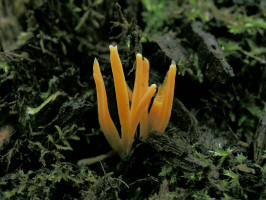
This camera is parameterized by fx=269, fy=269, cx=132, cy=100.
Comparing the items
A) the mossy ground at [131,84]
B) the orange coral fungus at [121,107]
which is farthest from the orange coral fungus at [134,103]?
the mossy ground at [131,84]

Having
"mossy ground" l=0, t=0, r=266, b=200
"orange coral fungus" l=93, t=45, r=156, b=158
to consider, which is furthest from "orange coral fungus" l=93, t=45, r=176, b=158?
"mossy ground" l=0, t=0, r=266, b=200

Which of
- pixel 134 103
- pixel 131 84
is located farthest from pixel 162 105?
pixel 131 84

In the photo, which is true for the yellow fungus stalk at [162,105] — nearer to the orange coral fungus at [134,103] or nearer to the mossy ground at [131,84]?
the orange coral fungus at [134,103]

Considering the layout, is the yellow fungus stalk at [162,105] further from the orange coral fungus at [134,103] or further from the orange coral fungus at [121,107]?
the orange coral fungus at [121,107]

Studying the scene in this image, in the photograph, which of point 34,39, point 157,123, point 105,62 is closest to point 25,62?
point 34,39

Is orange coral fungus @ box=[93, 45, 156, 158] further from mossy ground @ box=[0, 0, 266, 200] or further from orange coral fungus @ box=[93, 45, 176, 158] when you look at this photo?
mossy ground @ box=[0, 0, 266, 200]

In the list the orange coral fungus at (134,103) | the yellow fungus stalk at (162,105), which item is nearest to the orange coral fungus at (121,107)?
the orange coral fungus at (134,103)

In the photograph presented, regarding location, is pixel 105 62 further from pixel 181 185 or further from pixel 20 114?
pixel 181 185

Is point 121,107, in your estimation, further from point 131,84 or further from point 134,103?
point 131,84

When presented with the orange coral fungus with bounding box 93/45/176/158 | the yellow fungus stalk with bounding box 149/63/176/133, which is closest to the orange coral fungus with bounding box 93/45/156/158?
the orange coral fungus with bounding box 93/45/176/158

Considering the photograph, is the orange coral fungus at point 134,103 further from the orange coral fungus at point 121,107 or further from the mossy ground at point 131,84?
the mossy ground at point 131,84
